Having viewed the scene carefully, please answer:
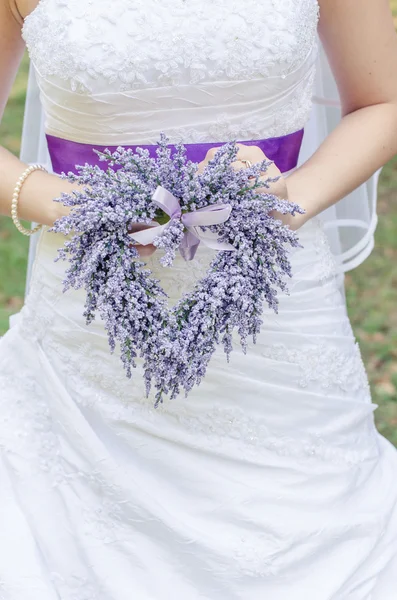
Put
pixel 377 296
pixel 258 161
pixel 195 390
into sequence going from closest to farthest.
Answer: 1. pixel 258 161
2. pixel 195 390
3. pixel 377 296

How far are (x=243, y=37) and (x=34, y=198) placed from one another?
2.00 feet

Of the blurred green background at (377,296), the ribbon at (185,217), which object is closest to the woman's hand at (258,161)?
the ribbon at (185,217)

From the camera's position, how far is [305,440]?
205 centimetres

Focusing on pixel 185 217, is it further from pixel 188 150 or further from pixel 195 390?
pixel 195 390

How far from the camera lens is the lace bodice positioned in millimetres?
1897

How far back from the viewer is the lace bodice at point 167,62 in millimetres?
1897

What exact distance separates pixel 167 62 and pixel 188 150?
0.20 meters

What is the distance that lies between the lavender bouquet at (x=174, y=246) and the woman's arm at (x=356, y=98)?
44 cm

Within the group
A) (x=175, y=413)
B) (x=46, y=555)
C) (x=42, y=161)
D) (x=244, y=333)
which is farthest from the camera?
(x=42, y=161)

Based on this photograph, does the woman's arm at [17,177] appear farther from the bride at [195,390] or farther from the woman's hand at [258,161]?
the woman's hand at [258,161]

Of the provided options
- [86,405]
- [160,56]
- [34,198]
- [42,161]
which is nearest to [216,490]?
[86,405]

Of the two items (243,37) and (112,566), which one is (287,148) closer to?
(243,37)

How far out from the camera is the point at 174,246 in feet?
5.16

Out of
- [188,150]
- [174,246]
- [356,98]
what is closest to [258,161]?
[188,150]
